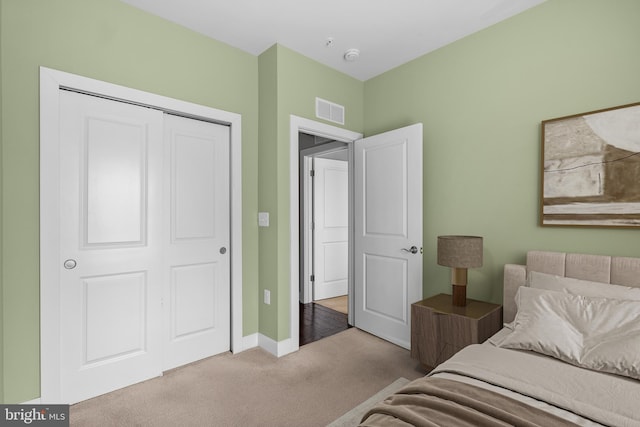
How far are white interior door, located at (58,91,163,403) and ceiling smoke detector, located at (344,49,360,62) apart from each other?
1.75 meters

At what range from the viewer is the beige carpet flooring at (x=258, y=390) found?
198 cm

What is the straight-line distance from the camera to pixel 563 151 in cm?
221

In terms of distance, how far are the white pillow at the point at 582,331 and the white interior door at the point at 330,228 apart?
9.86 feet

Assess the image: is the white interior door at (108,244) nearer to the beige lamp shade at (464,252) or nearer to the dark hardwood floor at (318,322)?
the dark hardwood floor at (318,322)

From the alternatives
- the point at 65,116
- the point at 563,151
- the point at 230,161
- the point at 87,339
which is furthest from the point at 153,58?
the point at 563,151

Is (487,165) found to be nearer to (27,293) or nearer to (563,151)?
(563,151)

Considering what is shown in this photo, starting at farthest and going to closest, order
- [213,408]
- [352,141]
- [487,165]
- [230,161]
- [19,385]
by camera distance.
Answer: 1. [352,141]
2. [230,161]
3. [487,165]
4. [213,408]
5. [19,385]

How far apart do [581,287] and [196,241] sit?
106 inches

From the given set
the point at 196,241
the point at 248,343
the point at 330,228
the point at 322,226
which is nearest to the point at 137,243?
the point at 196,241

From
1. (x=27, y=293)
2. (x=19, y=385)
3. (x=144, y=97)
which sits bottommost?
(x=19, y=385)

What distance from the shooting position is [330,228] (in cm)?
469

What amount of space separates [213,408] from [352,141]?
8.87 feet

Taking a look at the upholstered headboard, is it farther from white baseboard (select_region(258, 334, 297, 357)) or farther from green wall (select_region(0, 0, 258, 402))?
green wall (select_region(0, 0, 258, 402))

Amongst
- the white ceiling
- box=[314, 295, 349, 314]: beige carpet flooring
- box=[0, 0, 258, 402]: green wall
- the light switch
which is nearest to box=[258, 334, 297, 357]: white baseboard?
the light switch
